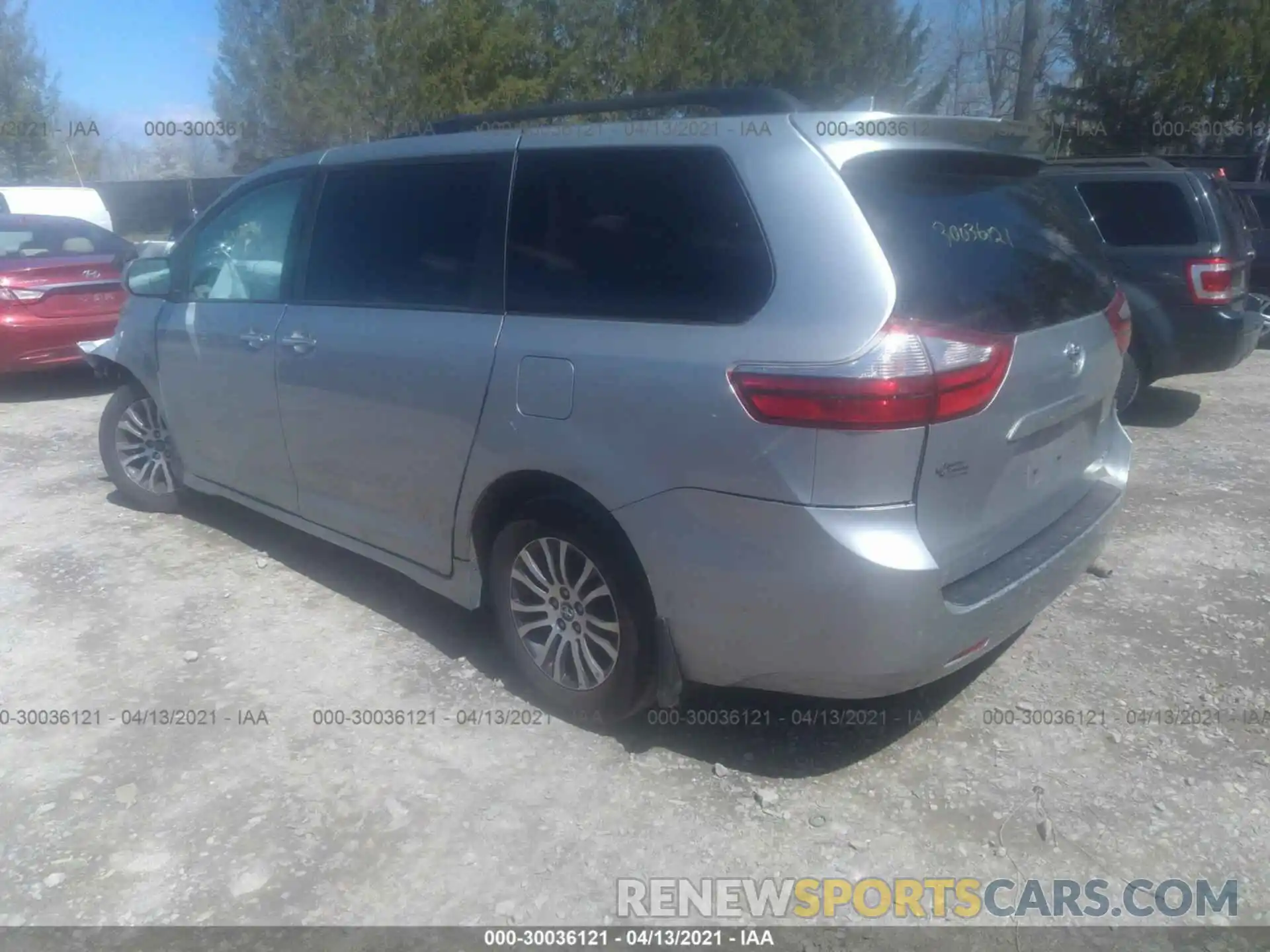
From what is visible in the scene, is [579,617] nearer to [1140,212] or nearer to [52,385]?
[1140,212]

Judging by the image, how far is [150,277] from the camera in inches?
203

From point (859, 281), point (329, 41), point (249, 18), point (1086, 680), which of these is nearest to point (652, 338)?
point (859, 281)

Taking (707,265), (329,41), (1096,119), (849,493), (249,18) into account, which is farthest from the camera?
(249,18)

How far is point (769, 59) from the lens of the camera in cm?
1653

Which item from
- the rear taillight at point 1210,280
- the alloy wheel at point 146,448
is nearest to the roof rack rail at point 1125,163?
the rear taillight at point 1210,280

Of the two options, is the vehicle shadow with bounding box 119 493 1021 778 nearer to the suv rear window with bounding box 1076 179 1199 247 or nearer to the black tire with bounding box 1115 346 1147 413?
the black tire with bounding box 1115 346 1147 413

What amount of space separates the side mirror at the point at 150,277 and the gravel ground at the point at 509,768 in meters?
1.45

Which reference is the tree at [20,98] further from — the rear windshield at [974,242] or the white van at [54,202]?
the rear windshield at [974,242]

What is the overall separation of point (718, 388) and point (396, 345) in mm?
1447

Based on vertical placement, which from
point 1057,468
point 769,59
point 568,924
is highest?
point 769,59

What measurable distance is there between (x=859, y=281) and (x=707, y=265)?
45 cm

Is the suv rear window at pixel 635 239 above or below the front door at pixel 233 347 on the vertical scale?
above

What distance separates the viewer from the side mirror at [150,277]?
5109 mm

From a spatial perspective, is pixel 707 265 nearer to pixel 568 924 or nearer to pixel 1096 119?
pixel 568 924
